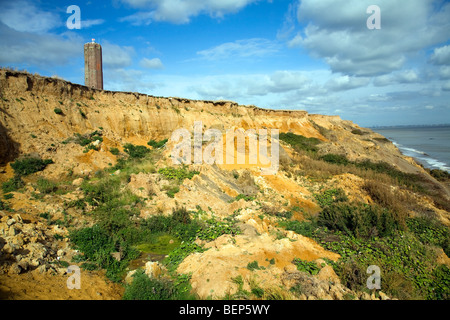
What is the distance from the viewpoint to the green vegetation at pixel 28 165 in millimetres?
10375

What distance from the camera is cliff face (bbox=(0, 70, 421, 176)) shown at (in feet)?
41.0

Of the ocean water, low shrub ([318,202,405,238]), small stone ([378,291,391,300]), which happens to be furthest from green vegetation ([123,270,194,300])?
the ocean water

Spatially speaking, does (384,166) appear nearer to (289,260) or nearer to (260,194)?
(260,194)

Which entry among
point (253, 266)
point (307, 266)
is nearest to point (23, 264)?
point (253, 266)

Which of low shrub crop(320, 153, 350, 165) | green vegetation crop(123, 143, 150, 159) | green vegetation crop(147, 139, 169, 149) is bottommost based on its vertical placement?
low shrub crop(320, 153, 350, 165)

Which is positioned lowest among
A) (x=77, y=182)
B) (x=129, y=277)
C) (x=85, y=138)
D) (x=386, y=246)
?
(x=129, y=277)

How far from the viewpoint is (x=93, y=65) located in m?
22.1

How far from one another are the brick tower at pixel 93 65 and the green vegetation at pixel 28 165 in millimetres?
13493

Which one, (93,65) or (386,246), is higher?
(93,65)

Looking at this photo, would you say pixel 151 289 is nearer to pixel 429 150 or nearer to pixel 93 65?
pixel 93 65

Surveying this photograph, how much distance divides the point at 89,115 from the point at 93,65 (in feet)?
24.2

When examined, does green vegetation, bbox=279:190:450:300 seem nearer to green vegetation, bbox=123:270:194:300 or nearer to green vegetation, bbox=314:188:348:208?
green vegetation, bbox=314:188:348:208

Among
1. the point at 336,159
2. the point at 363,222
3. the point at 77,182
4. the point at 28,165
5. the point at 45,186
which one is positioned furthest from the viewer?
the point at 336,159

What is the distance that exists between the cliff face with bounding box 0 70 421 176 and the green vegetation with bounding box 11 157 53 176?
810 millimetres
